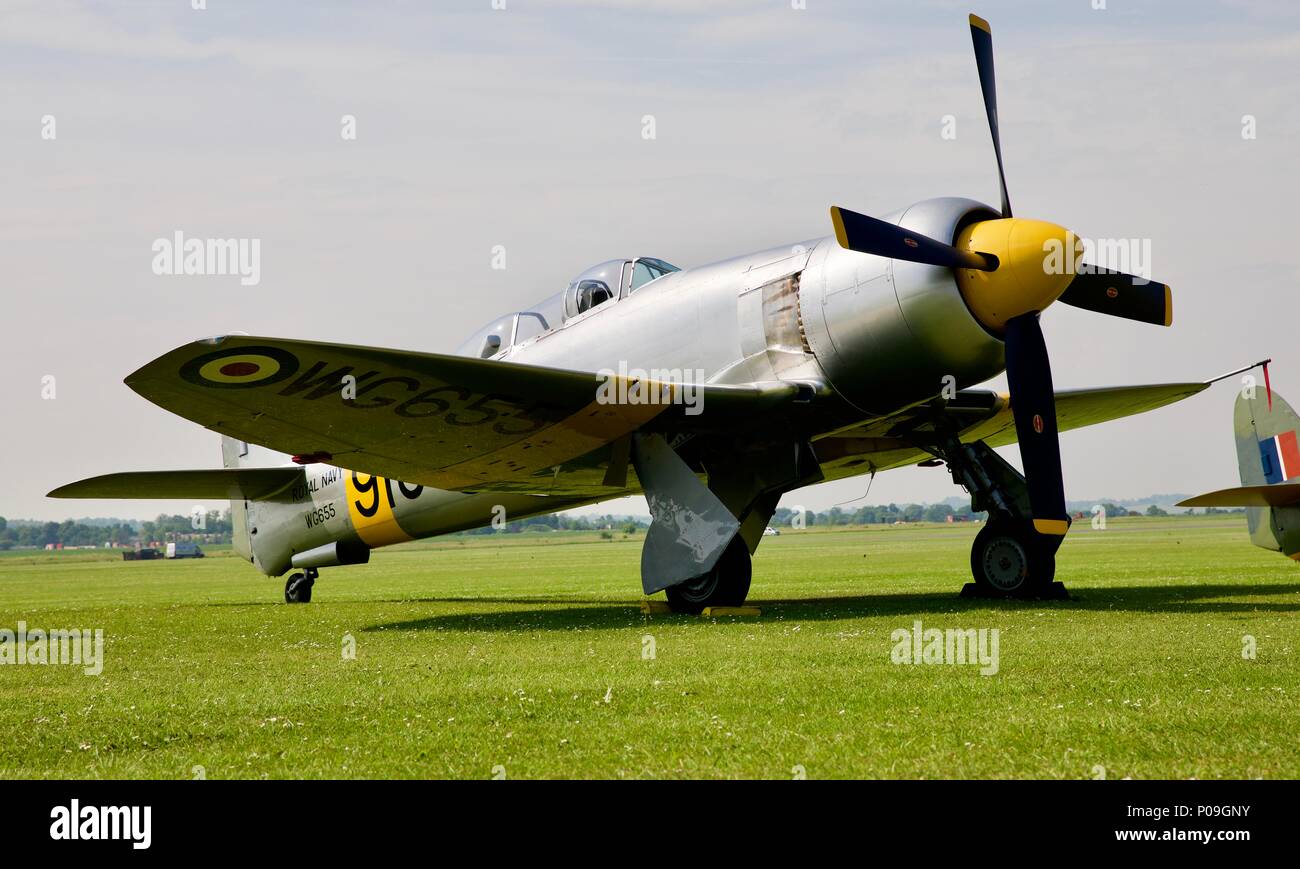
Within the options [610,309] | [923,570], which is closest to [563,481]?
[610,309]

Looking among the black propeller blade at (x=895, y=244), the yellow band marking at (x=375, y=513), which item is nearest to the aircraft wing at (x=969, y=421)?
the black propeller blade at (x=895, y=244)

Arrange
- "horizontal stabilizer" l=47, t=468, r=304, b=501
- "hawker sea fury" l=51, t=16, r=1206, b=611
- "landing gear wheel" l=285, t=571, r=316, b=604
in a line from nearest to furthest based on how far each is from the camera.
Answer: "hawker sea fury" l=51, t=16, r=1206, b=611
"horizontal stabilizer" l=47, t=468, r=304, b=501
"landing gear wheel" l=285, t=571, r=316, b=604

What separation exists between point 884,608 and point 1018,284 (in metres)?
3.92

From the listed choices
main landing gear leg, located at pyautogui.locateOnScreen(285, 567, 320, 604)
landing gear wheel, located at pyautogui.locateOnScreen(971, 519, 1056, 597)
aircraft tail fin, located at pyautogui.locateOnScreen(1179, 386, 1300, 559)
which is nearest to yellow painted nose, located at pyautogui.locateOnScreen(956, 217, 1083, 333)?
landing gear wheel, located at pyautogui.locateOnScreen(971, 519, 1056, 597)

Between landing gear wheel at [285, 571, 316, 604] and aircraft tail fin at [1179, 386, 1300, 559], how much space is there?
13.3 meters

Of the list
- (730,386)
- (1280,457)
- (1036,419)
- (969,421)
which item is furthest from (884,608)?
(1280,457)

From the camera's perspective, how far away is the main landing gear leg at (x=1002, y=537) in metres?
12.7

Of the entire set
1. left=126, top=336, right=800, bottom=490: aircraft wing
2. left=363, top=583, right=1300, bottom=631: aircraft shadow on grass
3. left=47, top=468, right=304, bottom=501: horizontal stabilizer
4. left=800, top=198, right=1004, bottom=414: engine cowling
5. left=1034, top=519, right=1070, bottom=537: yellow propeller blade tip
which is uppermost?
left=800, top=198, right=1004, bottom=414: engine cowling

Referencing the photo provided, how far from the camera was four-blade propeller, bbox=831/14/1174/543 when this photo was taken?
10250 mm

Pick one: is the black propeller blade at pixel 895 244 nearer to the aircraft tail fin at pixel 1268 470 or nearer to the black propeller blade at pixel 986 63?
the black propeller blade at pixel 986 63

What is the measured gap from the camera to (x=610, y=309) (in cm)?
1340

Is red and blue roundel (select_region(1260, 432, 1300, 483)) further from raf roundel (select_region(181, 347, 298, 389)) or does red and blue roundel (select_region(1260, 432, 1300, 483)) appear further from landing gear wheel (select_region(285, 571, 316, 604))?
landing gear wheel (select_region(285, 571, 316, 604))
